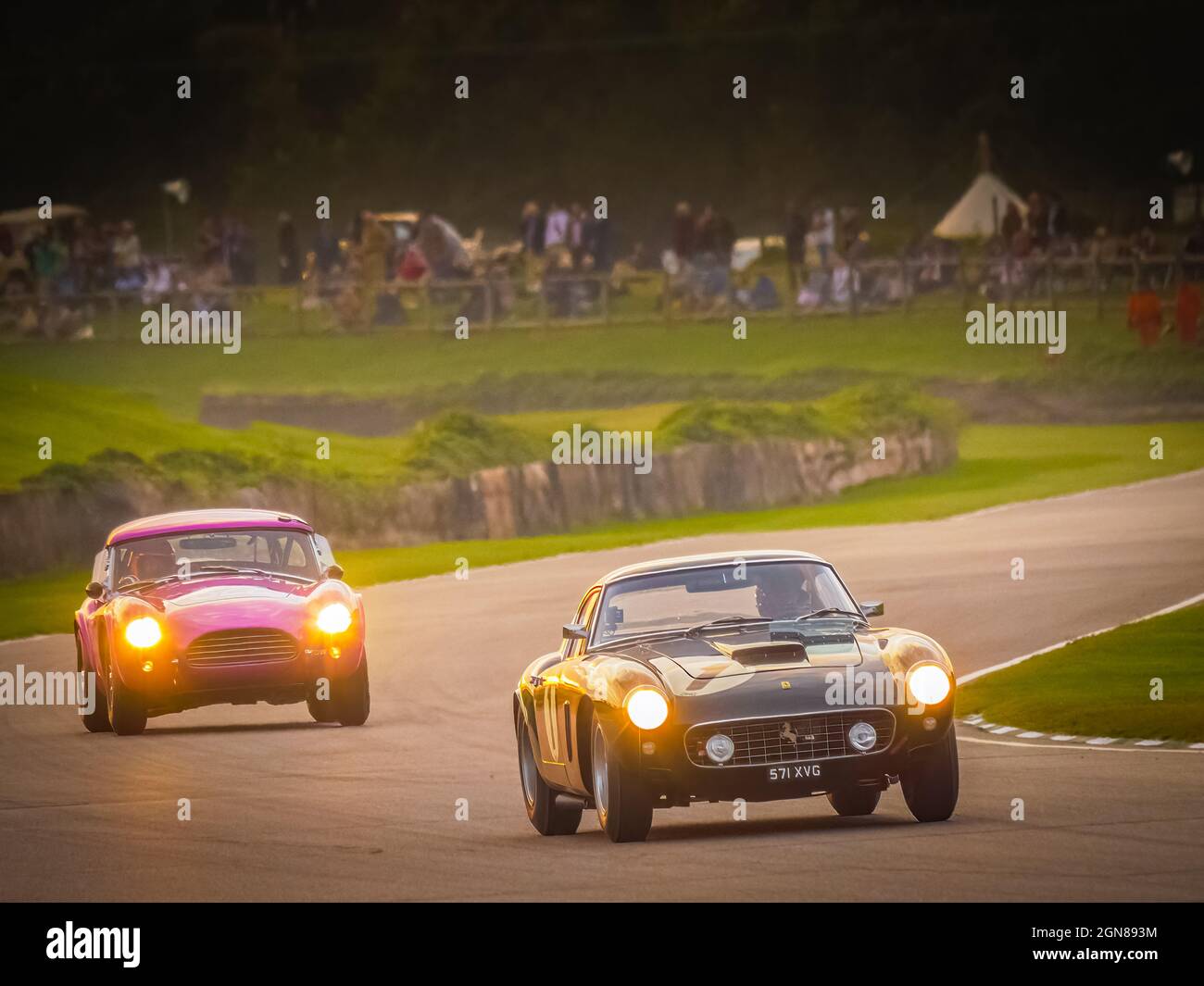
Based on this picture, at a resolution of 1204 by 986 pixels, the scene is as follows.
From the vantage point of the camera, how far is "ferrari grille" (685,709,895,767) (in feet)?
31.3

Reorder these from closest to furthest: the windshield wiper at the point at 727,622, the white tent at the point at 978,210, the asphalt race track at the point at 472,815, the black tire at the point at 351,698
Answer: the asphalt race track at the point at 472,815, the windshield wiper at the point at 727,622, the black tire at the point at 351,698, the white tent at the point at 978,210

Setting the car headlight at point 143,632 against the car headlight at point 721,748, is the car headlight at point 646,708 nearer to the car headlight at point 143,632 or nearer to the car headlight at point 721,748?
the car headlight at point 721,748

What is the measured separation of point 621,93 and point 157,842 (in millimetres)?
58778

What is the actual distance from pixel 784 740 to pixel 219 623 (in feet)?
20.3

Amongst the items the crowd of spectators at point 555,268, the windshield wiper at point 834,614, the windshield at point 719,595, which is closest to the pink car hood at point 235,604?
the windshield at point 719,595

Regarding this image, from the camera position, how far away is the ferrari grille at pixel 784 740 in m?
9.55

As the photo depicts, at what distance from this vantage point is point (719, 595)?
432 inches

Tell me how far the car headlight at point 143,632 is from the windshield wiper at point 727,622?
17.9ft

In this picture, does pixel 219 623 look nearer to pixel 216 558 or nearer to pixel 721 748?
pixel 216 558

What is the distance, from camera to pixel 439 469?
3381cm

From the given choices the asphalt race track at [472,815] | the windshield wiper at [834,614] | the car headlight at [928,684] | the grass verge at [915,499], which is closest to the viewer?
the asphalt race track at [472,815]

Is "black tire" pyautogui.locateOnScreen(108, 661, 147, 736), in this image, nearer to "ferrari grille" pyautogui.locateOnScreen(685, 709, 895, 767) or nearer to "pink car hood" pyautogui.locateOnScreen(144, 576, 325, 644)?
"pink car hood" pyautogui.locateOnScreen(144, 576, 325, 644)

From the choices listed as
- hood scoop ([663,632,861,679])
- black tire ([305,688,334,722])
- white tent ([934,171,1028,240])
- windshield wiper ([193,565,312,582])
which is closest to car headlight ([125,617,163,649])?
windshield wiper ([193,565,312,582])
